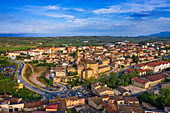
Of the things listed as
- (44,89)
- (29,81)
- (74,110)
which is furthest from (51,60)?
(74,110)

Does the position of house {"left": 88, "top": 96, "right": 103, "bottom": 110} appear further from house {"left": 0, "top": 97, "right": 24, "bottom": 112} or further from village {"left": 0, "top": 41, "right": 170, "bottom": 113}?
house {"left": 0, "top": 97, "right": 24, "bottom": 112}

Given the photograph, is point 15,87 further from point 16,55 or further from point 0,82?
point 16,55

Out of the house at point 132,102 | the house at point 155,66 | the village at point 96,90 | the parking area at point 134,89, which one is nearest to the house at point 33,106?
the village at point 96,90

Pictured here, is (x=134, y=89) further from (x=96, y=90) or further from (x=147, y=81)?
(x=96, y=90)

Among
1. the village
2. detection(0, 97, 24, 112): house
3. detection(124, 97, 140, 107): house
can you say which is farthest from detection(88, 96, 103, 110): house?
detection(0, 97, 24, 112): house

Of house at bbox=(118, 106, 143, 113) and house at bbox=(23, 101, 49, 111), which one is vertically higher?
house at bbox=(118, 106, 143, 113)

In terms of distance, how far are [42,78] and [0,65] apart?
49.4 ft

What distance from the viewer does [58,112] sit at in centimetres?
1402

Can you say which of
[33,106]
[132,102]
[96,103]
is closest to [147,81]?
[132,102]

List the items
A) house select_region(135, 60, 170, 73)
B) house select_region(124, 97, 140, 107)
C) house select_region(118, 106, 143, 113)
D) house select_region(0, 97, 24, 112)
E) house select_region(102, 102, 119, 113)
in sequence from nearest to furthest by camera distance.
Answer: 1. house select_region(118, 106, 143, 113)
2. house select_region(102, 102, 119, 113)
3. house select_region(0, 97, 24, 112)
4. house select_region(124, 97, 140, 107)
5. house select_region(135, 60, 170, 73)

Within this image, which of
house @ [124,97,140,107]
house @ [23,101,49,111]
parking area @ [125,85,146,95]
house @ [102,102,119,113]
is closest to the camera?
house @ [102,102,119,113]

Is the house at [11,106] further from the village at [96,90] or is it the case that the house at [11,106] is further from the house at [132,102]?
the house at [132,102]

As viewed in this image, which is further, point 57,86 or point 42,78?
point 42,78

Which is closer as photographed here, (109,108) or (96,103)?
(109,108)
